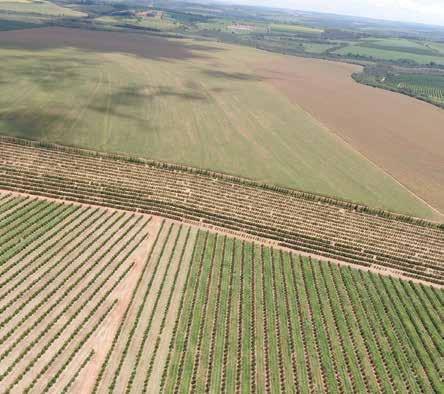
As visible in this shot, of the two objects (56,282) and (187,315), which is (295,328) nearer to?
(187,315)

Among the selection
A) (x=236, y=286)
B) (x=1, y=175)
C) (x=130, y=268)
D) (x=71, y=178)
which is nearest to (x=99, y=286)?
(x=130, y=268)

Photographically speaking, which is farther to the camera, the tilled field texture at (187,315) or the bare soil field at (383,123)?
the bare soil field at (383,123)

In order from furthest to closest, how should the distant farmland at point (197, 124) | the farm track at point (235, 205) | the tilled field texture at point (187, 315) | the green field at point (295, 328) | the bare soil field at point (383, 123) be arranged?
the bare soil field at point (383, 123), the distant farmland at point (197, 124), the farm track at point (235, 205), the green field at point (295, 328), the tilled field texture at point (187, 315)

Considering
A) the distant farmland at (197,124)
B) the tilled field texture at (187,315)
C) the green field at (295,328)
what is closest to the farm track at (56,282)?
the tilled field texture at (187,315)

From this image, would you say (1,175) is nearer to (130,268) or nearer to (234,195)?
(130,268)

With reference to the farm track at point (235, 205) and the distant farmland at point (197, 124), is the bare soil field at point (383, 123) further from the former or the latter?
the farm track at point (235, 205)

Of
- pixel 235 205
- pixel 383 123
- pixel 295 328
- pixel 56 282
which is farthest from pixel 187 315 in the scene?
pixel 383 123

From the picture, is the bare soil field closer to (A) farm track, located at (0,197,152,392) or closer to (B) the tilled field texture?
(B) the tilled field texture
